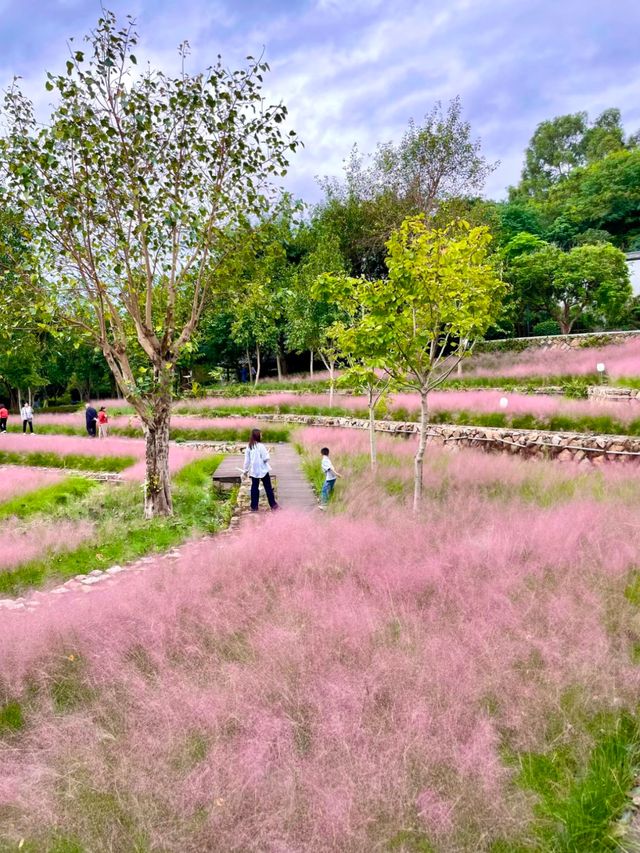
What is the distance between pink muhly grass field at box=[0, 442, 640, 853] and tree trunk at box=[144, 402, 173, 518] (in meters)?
3.81

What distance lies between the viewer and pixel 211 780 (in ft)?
10.9

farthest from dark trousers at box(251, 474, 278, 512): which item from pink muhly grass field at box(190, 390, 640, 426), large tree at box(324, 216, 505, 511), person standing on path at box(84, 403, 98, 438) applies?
person standing on path at box(84, 403, 98, 438)

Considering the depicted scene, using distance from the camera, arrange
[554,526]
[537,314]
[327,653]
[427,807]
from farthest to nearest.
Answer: [537,314], [554,526], [327,653], [427,807]

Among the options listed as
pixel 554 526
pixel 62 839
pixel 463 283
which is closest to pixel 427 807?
pixel 62 839

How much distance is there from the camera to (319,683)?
4195 mm

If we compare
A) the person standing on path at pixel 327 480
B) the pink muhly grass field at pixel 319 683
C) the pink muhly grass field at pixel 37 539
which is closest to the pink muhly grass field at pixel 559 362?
the person standing on path at pixel 327 480

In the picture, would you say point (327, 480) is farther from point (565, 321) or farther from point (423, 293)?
point (565, 321)

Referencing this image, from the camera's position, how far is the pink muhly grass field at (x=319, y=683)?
313cm

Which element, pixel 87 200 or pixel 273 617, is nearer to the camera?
pixel 273 617

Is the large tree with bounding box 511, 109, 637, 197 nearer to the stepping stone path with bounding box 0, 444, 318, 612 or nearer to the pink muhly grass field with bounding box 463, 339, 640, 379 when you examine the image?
the pink muhly grass field with bounding box 463, 339, 640, 379

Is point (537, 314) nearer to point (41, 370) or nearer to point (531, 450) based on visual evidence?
point (531, 450)

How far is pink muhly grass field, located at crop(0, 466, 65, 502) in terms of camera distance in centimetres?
1298

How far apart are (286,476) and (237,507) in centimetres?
256

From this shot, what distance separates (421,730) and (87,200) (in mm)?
9929
